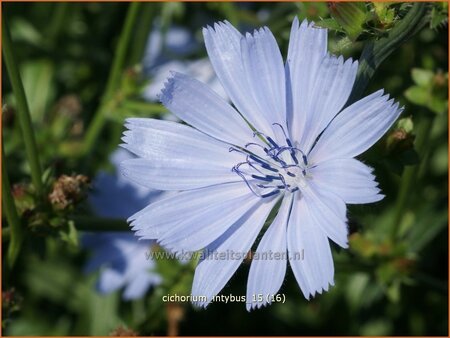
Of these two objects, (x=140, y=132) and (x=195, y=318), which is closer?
(x=140, y=132)

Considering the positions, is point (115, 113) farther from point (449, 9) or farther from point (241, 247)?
point (449, 9)

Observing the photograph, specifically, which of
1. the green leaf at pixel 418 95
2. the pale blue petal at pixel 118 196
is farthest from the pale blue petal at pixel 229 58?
the pale blue petal at pixel 118 196

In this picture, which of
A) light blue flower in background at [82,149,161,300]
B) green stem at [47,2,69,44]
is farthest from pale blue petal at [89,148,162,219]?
green stem at [47,2,69,44]

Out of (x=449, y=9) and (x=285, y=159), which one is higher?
(x=449, y=9)

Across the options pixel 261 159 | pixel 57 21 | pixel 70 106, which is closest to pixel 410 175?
pixel 261 159

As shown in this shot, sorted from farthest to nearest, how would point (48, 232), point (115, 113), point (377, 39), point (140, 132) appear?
point (115, 113) < point (48, 232) < point (140, 132) < point (377, 39)

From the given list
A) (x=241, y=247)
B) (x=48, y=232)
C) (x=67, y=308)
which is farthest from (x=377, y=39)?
(x=67, y=308)

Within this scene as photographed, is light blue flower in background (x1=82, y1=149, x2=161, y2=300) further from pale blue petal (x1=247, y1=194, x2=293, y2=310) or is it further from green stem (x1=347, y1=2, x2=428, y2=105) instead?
green stem (x1=347, y1=2, x2=428, y2=105)
